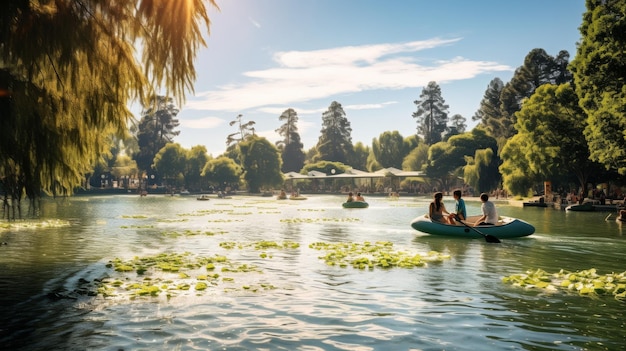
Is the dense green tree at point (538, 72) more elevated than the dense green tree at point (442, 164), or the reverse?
the dense green tree at point (538, 72)

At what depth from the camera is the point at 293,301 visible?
9.97 m

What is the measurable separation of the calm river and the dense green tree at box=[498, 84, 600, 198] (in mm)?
28482

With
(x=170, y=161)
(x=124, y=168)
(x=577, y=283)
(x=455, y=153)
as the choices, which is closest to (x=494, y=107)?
(x=455, y=153)

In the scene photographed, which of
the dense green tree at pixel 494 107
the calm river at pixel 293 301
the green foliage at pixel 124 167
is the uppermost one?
the dense green tree at pixel 494 107

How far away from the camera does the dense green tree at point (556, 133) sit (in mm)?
44688

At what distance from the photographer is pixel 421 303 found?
972cm

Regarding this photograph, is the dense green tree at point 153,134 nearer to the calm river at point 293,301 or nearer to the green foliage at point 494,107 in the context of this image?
the green foliage at point 494,107

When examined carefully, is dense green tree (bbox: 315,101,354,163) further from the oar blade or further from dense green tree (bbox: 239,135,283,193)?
the oar blade

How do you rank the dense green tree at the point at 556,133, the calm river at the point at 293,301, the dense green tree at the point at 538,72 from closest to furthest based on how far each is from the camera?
the calm river at the point at 293,301
the dense green tree at the point at 556,133
the dense green tree at the point at 538,72

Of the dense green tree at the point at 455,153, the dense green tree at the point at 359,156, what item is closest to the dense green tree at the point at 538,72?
the dense green tree at the point at 455,153

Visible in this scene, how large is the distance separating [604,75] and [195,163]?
9410cm

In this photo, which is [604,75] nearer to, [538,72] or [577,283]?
[577,283]

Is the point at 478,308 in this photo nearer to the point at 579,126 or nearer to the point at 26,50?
the point at 26,50

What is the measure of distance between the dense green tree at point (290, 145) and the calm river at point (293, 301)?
11839 centimetres
